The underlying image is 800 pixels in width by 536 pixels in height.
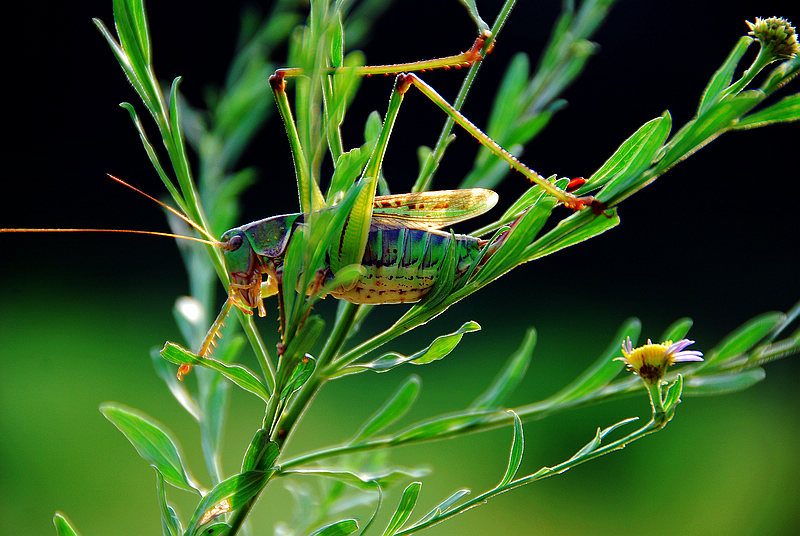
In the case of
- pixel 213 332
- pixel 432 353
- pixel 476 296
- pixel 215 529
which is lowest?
pixel 215 529

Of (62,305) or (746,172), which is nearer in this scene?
(62,305)

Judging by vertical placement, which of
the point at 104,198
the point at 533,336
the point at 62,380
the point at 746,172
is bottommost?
the point at 533,336

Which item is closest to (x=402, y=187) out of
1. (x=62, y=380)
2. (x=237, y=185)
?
(x=62, y=380)

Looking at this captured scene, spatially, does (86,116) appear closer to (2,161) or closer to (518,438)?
(2,161)

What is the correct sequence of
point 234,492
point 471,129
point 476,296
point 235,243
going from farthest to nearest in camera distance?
1. point 476,296
2. point 235,243
3. point 471,129
4. point 234,492

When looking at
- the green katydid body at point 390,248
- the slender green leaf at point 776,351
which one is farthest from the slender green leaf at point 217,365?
the slender green leaf at point 776,351

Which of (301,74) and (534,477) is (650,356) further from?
(301,74)

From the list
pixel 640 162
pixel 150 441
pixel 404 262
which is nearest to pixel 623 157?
pixel 640 162
